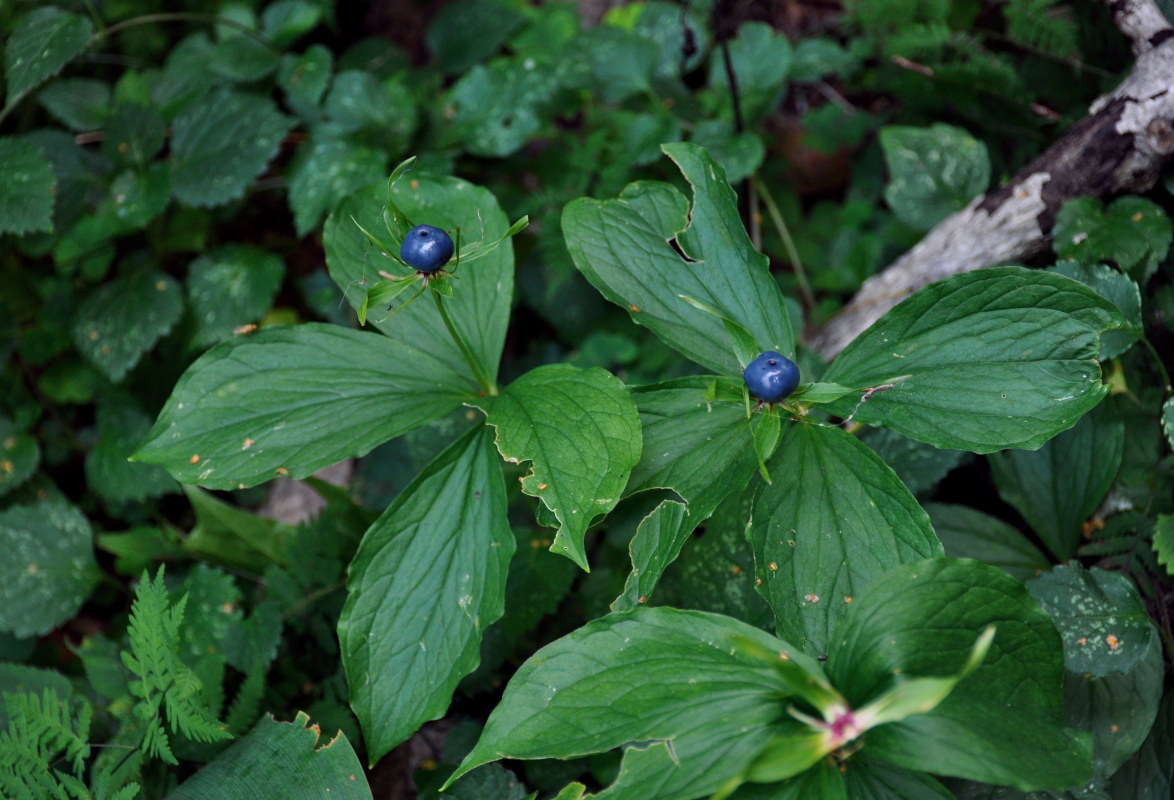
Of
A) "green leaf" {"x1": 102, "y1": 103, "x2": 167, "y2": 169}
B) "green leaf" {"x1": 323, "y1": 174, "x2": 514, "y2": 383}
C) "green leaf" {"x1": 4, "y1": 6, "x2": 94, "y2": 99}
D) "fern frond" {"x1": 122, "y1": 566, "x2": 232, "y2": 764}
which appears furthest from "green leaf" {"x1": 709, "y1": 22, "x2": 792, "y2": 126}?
"fern frond" {"x1": 122, "y1": 566, "x2": 232, "y2": 764}

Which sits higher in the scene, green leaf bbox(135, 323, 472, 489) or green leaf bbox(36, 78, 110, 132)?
green leaf bbox(36, 78, 110, 132)

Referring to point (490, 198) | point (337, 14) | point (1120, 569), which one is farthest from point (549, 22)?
point (1120, 569)

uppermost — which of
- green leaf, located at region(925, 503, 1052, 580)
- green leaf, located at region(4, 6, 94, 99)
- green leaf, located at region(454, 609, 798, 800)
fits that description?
green leaf, located at region(4, 6, 94, 99)

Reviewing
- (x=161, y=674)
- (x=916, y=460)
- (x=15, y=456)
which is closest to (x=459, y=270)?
(x=161, y=674)

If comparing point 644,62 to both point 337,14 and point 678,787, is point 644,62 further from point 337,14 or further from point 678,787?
point 678,787

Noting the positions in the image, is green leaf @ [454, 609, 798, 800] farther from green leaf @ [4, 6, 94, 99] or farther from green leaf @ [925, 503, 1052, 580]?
green leaf @ [4, 6, 94, 99]

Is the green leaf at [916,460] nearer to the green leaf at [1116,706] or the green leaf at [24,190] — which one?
the green leaf at [1116,706]
